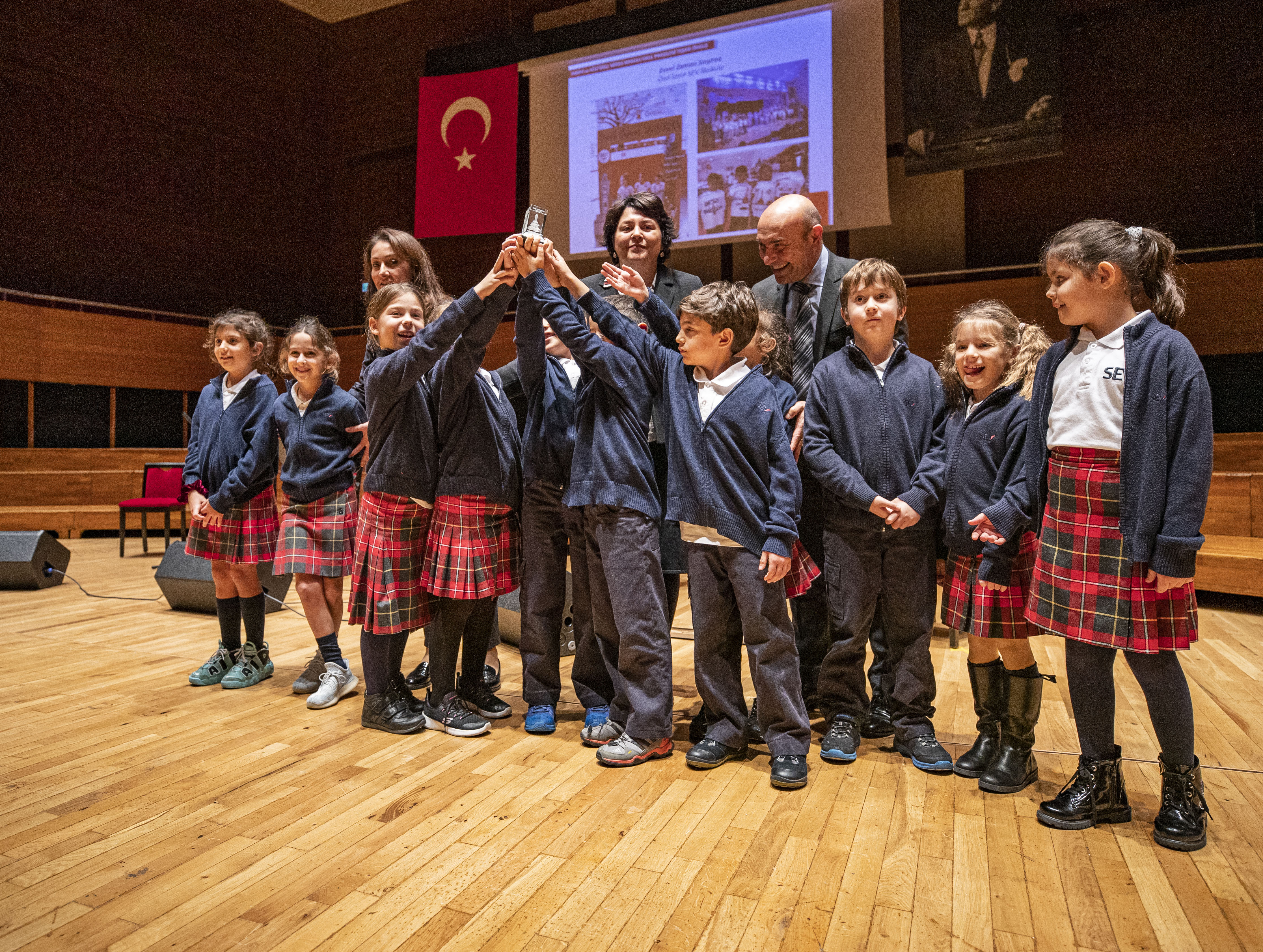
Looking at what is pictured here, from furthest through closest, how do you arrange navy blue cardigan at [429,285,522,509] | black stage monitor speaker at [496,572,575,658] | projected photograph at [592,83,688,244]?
projected photograph at [592,83,688,244] < black stage monitor speaker at [496,572,575,658] < navy blue cardigan at [429,285,522,509]

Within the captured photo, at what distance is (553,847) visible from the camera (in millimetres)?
1586

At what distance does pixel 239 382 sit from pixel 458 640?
1.31m

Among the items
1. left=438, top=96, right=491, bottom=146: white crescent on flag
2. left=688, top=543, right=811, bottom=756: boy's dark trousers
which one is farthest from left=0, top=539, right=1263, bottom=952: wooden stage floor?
left=438, top=96, right=491, bottom=146: white crescent on flag

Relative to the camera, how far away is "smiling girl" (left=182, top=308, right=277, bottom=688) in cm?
273

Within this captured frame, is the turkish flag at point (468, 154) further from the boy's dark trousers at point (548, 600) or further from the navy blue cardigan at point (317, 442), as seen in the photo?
the boy's dark trousers at point (548, 600)

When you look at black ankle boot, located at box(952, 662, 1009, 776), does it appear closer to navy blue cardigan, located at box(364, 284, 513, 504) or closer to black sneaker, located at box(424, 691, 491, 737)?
black sneaker, located at box(424, 691, 491, 737)

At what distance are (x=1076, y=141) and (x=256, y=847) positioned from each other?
6620mm

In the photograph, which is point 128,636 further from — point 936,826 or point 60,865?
point 936,826

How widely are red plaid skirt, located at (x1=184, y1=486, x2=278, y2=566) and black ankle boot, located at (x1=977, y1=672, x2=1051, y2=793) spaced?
2.31m

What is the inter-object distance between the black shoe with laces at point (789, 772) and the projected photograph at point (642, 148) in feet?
16.0

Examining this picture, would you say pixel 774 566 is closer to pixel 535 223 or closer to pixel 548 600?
pixel 548 600

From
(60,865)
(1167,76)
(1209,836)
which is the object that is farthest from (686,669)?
(1167,76)

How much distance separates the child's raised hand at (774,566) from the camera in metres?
1.88

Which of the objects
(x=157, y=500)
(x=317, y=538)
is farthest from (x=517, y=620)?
(x=157, y=500)
